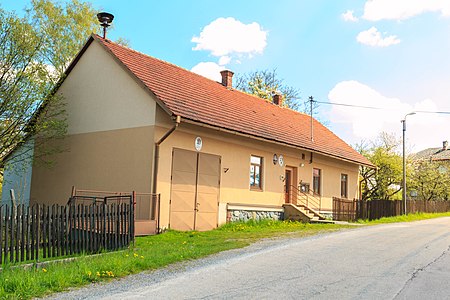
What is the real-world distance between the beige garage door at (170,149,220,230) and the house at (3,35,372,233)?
0.04 meters

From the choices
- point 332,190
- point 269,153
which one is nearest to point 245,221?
point 269,153

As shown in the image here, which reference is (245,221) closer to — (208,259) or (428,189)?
(208,259)

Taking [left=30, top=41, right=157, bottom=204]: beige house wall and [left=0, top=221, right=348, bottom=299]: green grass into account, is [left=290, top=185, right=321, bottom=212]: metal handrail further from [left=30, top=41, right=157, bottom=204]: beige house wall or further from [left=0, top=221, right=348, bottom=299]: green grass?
[left=0, top=221, right=348, bottom=299]: green grass

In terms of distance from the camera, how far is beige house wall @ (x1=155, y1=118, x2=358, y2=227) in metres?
15.8

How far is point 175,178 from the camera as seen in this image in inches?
634

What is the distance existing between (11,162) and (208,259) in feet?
47.2

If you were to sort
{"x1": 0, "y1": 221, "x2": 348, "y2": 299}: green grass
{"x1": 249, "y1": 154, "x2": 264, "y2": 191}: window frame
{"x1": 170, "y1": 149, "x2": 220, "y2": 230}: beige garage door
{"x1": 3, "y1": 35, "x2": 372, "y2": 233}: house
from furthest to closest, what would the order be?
{"x1": 249, "y1": 154, "x2": 264, "y2": 191}: window frame
{"x1": 170, "y1": 149, "x2": 220, "y2": 230}: beige garage door
{"x1": 3, "y1": 35, "x2": 372, "y2": 233}: house
{"x1": 0, "y1": 221, "x2": 348, "y2": 299}: green grass

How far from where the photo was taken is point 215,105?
19.4 m

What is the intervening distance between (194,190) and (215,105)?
14.3 ft

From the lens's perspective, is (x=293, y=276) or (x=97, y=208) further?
(x=97, y=208)

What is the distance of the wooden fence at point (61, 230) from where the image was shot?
359 inches

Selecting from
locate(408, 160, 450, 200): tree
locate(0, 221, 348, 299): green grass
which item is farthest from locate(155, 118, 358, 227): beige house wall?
locate(408, 160, 450, 200): tree

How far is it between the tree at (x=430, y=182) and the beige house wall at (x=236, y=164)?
71.3 feet

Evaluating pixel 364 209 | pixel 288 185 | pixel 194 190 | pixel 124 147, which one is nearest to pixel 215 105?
pixel 194 190
